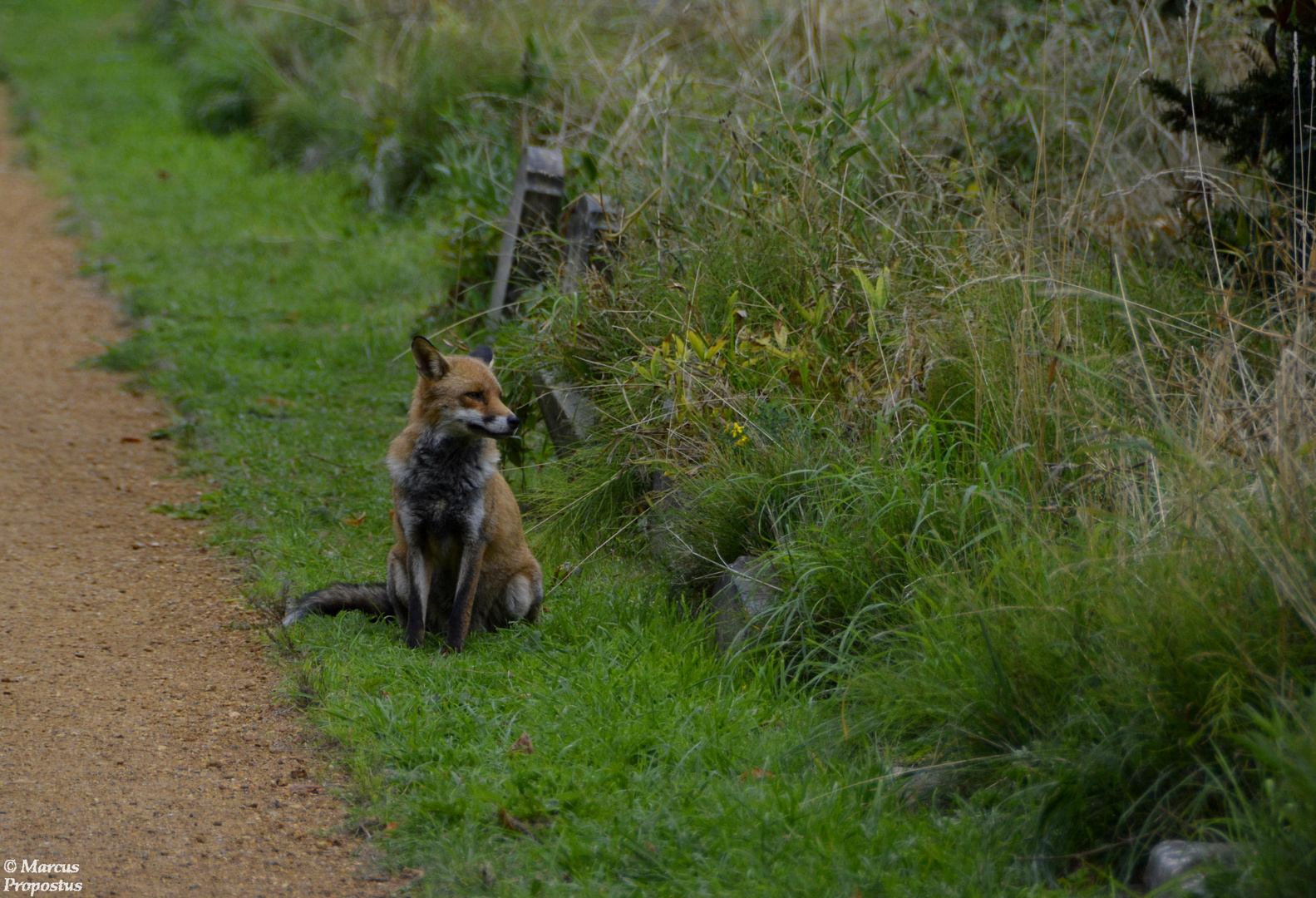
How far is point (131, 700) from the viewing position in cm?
444

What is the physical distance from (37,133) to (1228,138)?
1338 cm

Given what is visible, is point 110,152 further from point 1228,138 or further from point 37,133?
point 1228,138

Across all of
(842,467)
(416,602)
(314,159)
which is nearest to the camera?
(842,467)

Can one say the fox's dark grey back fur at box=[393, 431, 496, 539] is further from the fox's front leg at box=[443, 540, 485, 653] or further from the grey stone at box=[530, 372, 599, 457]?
the grey stone at box=[530, 372, 599, 457]

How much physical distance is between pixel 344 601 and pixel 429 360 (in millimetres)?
1124

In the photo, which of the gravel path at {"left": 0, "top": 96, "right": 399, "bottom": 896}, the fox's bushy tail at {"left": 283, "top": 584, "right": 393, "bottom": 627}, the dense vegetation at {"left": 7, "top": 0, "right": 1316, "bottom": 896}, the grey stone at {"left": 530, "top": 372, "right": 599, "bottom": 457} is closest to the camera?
the dense vegetation at {"left": 7, "top": 0, "right": 1316, "bottom": 896}

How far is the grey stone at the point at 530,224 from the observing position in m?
7.49

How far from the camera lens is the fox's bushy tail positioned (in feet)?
16.5

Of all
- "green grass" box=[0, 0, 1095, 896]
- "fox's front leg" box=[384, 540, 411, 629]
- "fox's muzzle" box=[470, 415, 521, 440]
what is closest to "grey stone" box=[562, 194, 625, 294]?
"green grass" box=[0, 0, 1095, 896]

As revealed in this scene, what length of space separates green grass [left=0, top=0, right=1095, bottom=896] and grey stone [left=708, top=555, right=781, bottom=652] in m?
0.12

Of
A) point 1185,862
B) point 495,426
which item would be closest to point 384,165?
point 495,426

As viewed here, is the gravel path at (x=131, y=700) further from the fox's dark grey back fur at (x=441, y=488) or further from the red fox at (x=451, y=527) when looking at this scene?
the fox's dark grey back fur at (x=441, y=488)

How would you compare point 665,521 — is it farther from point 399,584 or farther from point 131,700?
point 131,700

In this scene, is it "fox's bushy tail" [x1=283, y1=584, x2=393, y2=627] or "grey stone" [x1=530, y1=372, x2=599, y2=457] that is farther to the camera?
"grey stone" [x1=530, y1=372, x2=599, y2=457]
